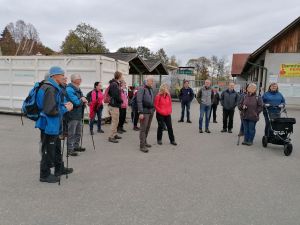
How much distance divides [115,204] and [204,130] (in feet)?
20.9

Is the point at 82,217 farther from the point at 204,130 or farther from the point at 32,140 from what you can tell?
the point at 204,130

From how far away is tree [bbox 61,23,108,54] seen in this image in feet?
152

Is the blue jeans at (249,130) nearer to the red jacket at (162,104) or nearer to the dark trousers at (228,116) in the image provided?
the dark trousers at (228,116)

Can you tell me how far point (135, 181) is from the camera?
4.54 metres

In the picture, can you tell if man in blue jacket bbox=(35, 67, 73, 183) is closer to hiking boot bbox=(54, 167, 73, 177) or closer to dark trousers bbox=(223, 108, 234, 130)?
hiking boot bbox=(54, 167, 73, 177)

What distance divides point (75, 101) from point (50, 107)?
1.59m

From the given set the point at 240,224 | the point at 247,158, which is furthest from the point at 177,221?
the point at 247,158

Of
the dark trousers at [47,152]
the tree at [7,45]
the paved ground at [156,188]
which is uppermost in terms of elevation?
the tree at [7,45]

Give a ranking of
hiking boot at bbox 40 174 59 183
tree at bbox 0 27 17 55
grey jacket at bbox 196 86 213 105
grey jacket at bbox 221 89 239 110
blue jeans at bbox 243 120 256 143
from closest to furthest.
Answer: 1. hiking boot at bbox 40 174 59 183
2. blue jeans at bbox 243 120 256 143
3. grey jacket at bbox 196 86 213 105
4. grey jacket at bbox 221 89 239 110
5. tree at bbox 0 27 17 55

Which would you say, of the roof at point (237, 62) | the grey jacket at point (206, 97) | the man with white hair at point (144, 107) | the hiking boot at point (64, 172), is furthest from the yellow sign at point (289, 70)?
the roof at point (237, 62)

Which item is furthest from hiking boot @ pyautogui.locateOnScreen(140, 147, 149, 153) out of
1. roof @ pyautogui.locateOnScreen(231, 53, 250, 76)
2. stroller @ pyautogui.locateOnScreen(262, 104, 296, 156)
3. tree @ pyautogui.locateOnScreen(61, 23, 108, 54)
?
tree @ pyautogui.locateOnScreen(61, 23, 108, 54)

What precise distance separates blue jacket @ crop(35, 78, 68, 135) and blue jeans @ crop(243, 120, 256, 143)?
518 cm

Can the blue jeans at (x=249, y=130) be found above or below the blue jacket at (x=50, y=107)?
below

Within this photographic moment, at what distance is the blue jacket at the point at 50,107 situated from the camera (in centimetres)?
403
